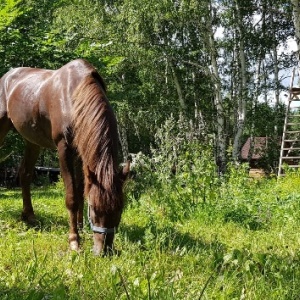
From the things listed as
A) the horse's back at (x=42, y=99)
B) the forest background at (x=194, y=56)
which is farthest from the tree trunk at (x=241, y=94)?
the horse's back at (x=42, y=99)

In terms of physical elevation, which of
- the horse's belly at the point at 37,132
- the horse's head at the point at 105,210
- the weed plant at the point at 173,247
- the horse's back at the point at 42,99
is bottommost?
the weed plant at the point at 173,247

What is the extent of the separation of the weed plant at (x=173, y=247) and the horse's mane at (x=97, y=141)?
434 mm

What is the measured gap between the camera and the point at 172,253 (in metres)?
3.27

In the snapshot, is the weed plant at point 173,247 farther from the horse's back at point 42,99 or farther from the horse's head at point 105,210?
the horse's back at point 42,99

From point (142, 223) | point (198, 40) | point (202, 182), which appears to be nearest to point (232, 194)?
point (202, 182)

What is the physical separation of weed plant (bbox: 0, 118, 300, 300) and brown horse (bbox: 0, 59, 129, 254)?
30 centimetres

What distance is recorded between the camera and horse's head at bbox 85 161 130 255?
3.19 meters

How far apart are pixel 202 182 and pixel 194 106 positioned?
15336 millimetres

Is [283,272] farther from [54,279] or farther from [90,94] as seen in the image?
[90,94]

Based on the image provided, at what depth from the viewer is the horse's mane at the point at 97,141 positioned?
3209 millimetres

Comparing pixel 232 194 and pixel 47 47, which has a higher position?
pixel 47 47

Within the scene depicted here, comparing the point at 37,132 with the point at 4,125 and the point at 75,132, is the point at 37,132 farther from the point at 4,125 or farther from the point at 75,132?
the point at 75,132

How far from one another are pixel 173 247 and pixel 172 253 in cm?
40

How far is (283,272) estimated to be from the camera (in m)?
2.66
